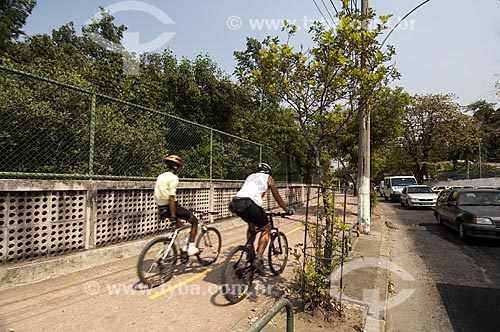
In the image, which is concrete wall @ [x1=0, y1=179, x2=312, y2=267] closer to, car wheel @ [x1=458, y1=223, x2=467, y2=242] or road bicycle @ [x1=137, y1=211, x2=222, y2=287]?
road bicycle @ [x1=137, y1=211, x2=222, y2=287]

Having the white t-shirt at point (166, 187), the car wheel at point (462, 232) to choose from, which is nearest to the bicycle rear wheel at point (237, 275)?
the white t-shirt at point (166, 187)

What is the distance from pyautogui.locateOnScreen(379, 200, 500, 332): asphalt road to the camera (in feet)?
12.6

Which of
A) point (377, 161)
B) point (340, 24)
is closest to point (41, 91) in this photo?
point (340, 24)

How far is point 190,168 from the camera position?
8.08m

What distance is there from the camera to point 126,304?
12.5ft

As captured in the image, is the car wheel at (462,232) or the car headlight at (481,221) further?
the car wheel at (462,232)

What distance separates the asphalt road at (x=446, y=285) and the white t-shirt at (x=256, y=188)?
2.29 meters

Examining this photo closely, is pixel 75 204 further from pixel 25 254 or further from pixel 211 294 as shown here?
pixel 211 294

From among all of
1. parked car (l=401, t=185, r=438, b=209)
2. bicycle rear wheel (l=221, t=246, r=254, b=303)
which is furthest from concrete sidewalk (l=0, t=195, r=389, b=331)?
parked car (l=401, t=185, r=438, b=209)

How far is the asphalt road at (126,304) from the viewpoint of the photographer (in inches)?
130

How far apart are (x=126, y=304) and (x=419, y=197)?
17996 millimetres

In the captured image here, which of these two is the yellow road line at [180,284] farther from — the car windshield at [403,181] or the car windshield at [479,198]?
the car windshield at [403,181]

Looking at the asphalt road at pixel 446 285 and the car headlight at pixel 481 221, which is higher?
the car headlight at pixel 481 221

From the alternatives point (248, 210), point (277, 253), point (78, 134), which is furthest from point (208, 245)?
point (78, 134)
